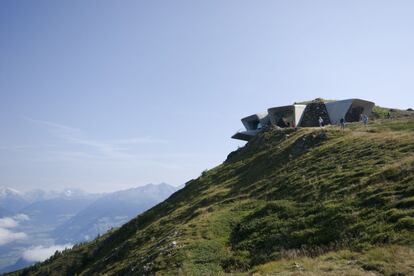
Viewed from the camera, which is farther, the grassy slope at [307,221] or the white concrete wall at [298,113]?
the white concrete wall at [298,113]

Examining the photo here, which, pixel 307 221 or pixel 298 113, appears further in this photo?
pixel 298 113

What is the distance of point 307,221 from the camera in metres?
26.4

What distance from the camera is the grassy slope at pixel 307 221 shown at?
62.0ft

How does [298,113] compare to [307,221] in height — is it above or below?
above

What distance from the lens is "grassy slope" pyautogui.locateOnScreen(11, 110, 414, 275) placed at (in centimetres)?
1891

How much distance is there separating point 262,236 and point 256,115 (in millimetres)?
76154

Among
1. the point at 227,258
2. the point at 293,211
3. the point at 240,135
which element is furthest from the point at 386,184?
the point at 240,135

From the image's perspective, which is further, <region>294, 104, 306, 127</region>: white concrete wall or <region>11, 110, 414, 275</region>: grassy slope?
<region>294, 104, 306, 127</region>: white concrete wall

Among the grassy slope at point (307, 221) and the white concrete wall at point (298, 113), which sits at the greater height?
the white concrete wall at point (298, 113)

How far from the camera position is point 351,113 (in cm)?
8912

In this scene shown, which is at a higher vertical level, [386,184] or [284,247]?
[386,184]

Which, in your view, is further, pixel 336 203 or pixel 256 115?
pixel 256 115

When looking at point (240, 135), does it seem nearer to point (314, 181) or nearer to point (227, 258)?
point (314, 181)

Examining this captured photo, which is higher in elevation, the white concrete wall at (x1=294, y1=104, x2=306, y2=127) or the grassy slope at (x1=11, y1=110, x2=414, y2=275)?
the white concrete wall at (x1=294, y1=104, x2=306, y2=127)
